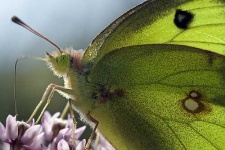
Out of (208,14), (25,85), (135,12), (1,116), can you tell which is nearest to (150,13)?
(135,12)

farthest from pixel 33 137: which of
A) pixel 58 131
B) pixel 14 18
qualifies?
pixel 14 18

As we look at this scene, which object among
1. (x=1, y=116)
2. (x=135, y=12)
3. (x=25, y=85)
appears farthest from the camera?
(x=25, y=85)

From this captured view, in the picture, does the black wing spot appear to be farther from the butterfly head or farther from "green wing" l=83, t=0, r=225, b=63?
the butterfly head

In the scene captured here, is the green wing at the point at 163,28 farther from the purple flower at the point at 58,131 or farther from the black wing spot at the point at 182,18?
the purple flower at the point at 58,131

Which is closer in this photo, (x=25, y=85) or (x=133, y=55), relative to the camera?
(x=133, y=55)

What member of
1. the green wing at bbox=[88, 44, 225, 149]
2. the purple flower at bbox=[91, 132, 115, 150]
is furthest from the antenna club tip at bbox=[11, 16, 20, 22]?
the purple flower at bbox=[91, 132, 115, 150]

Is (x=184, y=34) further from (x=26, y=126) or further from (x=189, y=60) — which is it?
(x=26, y=126)

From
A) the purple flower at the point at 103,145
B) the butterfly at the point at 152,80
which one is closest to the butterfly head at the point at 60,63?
the butterfly at the point at 152,80

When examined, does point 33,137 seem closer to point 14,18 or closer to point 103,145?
point 103,145
